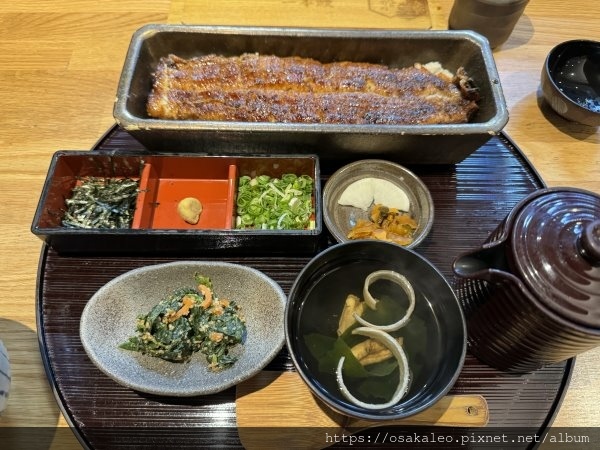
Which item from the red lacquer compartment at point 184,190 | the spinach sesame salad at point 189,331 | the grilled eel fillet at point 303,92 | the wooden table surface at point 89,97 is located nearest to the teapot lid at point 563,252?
the wooden table surface at point 89,97

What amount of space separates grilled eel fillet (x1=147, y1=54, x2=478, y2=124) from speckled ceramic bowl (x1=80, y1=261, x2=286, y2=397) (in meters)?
0.72

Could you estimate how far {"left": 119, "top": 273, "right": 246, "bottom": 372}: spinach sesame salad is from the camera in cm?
144

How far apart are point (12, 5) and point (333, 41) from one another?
2.02m

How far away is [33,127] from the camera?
2135 millimetres

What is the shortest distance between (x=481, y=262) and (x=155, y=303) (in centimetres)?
112

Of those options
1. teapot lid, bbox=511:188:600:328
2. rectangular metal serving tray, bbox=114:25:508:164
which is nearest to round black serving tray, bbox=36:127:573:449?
rectangular metal serving tray, bbox=114:25:508:164

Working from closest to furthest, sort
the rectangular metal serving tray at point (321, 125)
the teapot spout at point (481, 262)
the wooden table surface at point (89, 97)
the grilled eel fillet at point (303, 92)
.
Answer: the teapot spout at point (481, 262) → the wooden table surface at point (89, 97) → the rectangular metal serving tray at point (321, 125) → the grilled eel fillet at point (303, 92)

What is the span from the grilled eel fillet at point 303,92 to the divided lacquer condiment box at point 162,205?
22 cm

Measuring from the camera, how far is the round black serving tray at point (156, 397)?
4.61 feet

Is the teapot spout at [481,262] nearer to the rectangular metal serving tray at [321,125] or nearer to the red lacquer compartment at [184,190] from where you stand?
the rectangular metal serving tray at [321,125]

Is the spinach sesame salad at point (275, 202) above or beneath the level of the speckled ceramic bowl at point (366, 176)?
beneath

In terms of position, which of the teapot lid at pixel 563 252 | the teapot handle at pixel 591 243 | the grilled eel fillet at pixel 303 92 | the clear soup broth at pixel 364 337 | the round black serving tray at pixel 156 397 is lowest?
the round black serving tray at pixel 156 397

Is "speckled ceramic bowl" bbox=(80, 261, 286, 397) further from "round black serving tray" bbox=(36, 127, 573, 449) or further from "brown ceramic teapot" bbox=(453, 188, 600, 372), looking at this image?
"brown ceramic teapot" bbox=(453, 188, 600, 372)

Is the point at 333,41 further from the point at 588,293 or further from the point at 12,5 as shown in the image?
the point at 12,5
